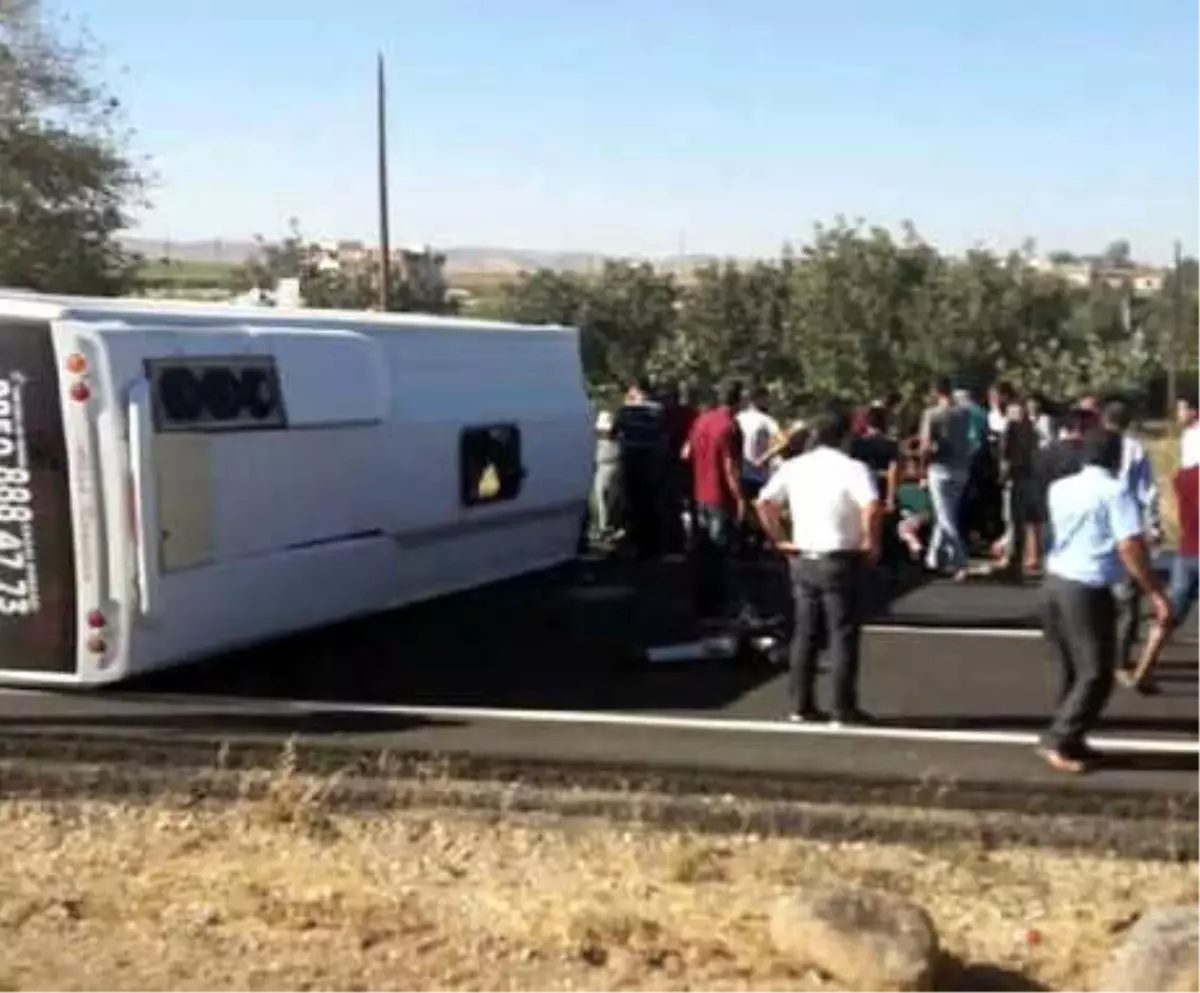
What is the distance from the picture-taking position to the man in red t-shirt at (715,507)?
15.9 m

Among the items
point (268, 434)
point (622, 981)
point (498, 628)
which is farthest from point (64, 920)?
point (498, 628)

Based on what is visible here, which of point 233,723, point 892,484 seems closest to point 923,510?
point 892,484

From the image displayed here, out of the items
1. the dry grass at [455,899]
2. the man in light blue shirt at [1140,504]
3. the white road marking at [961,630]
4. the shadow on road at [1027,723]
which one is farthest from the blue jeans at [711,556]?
the dry grass at [455,899]

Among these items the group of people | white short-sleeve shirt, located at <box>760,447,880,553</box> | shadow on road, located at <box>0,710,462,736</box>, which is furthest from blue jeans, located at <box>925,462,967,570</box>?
shadow on road, located at <box>0,710,462,736</box>

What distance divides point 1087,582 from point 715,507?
227 inches

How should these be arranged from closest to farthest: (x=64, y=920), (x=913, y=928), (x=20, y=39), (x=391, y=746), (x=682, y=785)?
(x=913, y=928), (x=64, y=920), (x=682, y=785), (x=391, y=746), (x=20, y=39)

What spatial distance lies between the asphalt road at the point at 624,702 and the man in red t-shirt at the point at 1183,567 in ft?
0.65

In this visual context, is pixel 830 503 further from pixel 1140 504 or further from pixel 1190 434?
pixel 1190 434

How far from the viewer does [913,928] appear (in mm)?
7676

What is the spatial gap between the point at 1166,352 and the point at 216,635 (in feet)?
164

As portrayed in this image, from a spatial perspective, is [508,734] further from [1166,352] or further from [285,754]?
[1166,352]

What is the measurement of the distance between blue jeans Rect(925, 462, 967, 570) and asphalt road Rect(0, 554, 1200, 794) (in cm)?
272

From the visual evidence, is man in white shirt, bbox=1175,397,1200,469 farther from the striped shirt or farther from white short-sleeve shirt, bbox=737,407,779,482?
the striped shirt

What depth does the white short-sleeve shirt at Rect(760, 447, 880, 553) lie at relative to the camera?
11.4 meters
